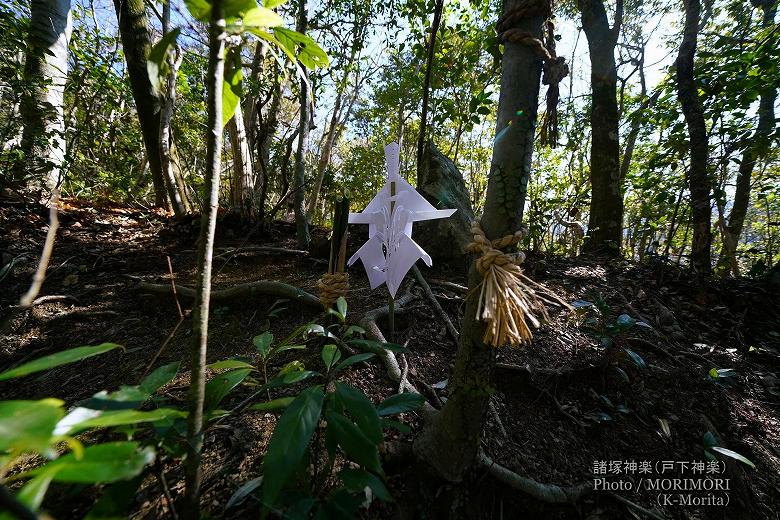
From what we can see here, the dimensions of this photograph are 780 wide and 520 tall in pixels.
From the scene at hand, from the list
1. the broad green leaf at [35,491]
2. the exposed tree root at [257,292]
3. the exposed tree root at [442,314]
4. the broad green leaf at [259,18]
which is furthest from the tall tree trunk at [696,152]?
the broad green leaf at [35,491]

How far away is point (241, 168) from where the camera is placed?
4258 mm

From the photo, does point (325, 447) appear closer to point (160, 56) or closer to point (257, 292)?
point (160, 56)

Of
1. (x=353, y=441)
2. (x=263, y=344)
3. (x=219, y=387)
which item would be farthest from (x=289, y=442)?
(x=263, y=344)

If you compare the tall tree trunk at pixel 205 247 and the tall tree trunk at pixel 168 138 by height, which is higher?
the tall tree trunk at pixel 168 138

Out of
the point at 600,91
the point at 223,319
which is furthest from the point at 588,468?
the point at 600,91

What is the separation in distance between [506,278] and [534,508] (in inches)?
36.9

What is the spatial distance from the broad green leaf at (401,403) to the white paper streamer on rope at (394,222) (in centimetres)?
59

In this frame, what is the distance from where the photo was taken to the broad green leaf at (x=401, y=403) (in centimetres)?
89

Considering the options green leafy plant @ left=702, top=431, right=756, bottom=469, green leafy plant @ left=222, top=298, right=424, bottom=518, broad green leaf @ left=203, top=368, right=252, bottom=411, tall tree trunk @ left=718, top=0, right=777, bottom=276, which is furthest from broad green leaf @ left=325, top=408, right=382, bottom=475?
tall tree trunk @ left=718, top=0, right=777, bottom=276

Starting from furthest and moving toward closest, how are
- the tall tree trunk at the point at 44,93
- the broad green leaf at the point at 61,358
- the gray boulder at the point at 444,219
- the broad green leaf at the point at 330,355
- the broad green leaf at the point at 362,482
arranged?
the tall tree trunk at the point at 44,93, the gray boulder at the point at 444,219, the broad green leaf at the point at 330,355, the broad green leaf at the point at 362,482, the broad green leaf at the point at 61,358

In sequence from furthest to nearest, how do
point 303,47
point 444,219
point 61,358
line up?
point 444,219 < point 303,47 < point 61,358

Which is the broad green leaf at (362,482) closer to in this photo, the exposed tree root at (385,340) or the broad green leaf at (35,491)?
the broad green leaf at (35,491)

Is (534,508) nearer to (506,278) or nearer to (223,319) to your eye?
(506,278)

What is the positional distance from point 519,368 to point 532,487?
58 cm
